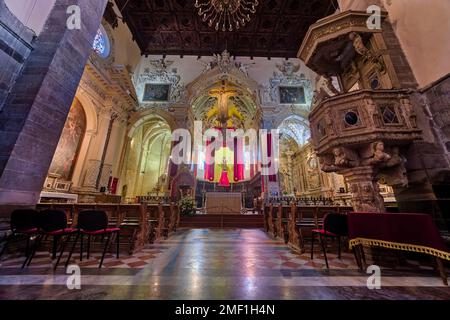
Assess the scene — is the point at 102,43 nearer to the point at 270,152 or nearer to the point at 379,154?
the point at 270,152

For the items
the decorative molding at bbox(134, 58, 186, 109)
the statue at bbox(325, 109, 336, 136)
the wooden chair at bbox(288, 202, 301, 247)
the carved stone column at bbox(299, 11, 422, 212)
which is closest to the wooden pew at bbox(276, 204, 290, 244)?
the wooden chair at bbox(288, 202, 301, 247)

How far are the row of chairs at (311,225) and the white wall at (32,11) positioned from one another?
6.60 meters

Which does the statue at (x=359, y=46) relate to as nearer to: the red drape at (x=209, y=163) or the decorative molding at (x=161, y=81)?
the decorative molding at (x=161, y=81)

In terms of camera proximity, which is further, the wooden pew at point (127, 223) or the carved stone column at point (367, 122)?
the wooden pew at point (127, 223)

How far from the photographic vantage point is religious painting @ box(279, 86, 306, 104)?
44.6ft

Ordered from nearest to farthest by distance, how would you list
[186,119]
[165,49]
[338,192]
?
[338,192] → [186,119] → [165,49]

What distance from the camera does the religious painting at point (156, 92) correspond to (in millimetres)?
13453

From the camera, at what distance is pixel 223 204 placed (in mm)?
8977

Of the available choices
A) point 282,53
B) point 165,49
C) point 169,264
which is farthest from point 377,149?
point 165,49

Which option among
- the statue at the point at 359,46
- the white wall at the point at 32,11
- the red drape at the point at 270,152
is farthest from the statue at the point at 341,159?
the red drape at the point at 270,152

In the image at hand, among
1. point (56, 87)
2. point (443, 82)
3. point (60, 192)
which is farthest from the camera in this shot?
point (60, 192)

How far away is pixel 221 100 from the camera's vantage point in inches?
587
